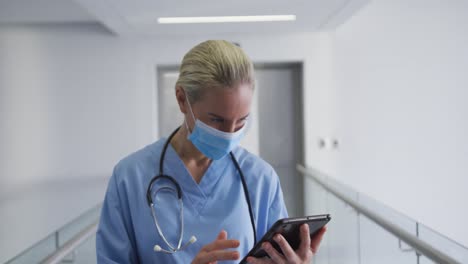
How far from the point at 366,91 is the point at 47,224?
3691 millimetres

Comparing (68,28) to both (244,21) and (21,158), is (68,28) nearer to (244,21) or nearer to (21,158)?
(21,158)

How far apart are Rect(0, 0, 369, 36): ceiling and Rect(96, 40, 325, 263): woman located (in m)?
2.58

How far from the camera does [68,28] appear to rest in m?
5.37

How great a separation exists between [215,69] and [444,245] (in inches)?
42.3

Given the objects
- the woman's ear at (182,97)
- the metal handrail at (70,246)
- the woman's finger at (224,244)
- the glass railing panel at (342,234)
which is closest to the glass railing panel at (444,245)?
the woman's finger at (224,244)

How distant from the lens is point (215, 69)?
1.27 metres

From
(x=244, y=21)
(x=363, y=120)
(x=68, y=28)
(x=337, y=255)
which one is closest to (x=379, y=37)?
(x=363, y=120)

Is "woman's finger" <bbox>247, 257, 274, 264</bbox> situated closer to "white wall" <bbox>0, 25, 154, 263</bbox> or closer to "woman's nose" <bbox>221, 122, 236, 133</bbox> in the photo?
"woman's nose" <bbox>221, 122, 236, 133</bbox>

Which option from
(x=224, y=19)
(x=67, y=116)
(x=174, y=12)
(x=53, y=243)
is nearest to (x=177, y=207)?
(x=53, y=243)

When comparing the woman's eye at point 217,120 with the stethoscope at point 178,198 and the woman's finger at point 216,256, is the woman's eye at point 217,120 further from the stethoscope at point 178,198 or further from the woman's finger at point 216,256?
the woman's finger at point 216,256

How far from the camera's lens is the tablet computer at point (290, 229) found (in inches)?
45.6

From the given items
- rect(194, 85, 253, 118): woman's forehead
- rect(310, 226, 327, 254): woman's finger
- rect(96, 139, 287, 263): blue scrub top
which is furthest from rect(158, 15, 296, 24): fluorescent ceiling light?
rect(310, 226, 327, 254): woman's finger

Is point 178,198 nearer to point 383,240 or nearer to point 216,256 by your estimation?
point 216,256

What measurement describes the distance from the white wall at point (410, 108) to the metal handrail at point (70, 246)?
3155 mm
